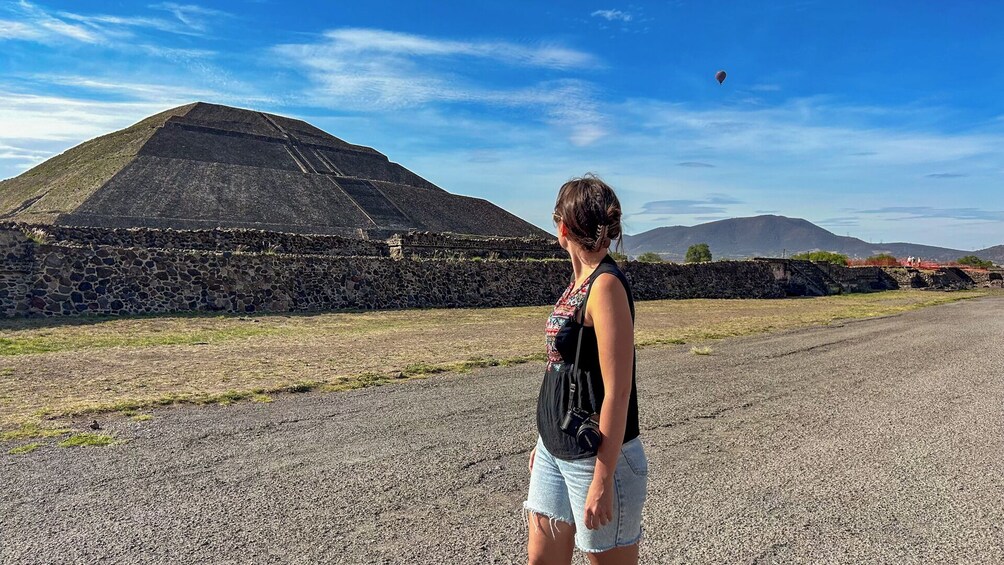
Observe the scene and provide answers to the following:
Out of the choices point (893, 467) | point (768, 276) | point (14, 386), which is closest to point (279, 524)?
point (893, 467)

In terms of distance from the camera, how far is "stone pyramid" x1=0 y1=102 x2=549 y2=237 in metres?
39.1

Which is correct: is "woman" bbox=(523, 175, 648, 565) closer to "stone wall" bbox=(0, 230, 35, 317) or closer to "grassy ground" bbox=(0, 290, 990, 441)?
"grassy ground" bbox=(0, 290, 990, 441)

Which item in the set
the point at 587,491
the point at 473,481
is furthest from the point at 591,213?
the point at 473,481

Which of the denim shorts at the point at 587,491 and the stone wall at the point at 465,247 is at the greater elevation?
the stone wall at the point at 465,247

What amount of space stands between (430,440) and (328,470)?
1084mm

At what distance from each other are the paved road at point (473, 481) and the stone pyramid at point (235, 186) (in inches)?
1355

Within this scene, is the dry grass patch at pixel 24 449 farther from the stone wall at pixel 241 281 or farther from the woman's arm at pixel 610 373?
the stone wall at pixel 241 281

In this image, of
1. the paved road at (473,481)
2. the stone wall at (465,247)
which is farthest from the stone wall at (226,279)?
the paved road at (473,481)

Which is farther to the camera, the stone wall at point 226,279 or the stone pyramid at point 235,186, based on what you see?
the stone pyramid at point 235,186

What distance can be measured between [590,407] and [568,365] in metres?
0.17

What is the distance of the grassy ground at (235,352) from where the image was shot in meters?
7.36

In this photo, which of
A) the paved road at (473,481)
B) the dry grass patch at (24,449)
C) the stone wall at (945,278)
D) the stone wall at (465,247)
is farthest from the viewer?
the stone wall at (945,278)

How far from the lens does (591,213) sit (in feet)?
7.92

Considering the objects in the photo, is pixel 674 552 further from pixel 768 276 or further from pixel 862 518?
pixel 768 276
